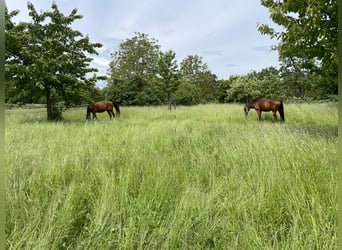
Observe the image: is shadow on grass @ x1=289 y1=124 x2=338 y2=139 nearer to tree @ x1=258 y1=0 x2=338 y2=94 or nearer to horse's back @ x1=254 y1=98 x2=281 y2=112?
tree @ x1=258 y1=0 x2=338 y2=94

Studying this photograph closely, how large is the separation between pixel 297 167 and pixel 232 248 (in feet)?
5.80

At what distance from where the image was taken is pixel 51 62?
10680 millimetres

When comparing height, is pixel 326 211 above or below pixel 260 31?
below

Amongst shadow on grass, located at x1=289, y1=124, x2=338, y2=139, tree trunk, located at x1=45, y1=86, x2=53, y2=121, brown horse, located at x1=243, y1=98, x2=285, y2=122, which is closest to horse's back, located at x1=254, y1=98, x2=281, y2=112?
brown horse, located at x1=243, y1=98, x2=285, y2=122

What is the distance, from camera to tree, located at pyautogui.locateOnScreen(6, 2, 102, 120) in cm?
1064

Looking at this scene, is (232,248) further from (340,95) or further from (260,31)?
(260,31)

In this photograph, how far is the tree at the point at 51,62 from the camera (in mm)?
10636

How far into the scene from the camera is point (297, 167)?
2982 mm

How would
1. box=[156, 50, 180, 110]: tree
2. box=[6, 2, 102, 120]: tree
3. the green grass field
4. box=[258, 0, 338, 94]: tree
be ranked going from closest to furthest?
the green grass field
box=[258, 0, 338, 94]: tree
box=[6, 2, 102, 120]: tree
box=[156, 50, 180, 110]: tree

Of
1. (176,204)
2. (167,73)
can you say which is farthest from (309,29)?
(167,73)

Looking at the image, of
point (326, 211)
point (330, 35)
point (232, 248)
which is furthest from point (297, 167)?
point (330, 35)

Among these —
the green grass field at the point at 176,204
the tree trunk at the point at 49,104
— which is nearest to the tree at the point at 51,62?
the tree trunk at the point at 49,104

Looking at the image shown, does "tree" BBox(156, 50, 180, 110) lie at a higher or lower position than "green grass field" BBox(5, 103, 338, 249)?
higher

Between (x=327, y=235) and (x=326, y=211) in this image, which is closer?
(x=327, y=235)
